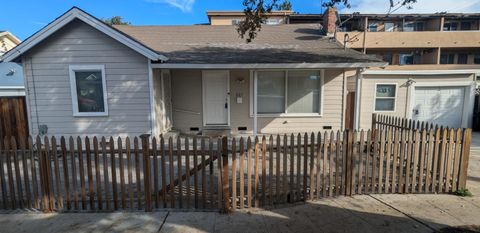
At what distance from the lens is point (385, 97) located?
12.0 meters

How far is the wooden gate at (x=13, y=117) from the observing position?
812 cm

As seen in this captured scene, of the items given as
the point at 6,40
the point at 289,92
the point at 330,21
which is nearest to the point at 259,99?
the point at 289,92

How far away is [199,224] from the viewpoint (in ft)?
11.4

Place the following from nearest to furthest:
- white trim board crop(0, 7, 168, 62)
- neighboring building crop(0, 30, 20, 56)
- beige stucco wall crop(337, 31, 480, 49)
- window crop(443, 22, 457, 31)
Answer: white trim board crop(0, 7, 168, 62) < neighboring building crop(0, 30, 20, 56) < beige stucco wall crop(337, 31, 480, 49) < window crop(443, 22, 457, 31)

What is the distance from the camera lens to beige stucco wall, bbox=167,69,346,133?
9.45m

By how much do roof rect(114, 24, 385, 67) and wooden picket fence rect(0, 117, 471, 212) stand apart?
12.0ft

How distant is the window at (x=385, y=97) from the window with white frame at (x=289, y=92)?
169 inches

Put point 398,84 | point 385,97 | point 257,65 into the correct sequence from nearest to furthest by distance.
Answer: point 257,65, point 398,84, point 385,97

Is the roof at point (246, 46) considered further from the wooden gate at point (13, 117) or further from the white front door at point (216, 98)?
the wooden gate at point (13, 117)

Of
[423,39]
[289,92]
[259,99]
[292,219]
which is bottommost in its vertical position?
[292,219]

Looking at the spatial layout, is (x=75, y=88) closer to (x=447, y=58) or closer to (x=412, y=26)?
(x=412, y=26)

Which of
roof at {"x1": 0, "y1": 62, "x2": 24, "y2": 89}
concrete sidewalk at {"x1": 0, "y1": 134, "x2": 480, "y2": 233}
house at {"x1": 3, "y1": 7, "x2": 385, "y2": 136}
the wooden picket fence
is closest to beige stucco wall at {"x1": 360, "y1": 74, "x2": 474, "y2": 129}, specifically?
house at {"x1": 3, "y1": 7, "x2": 385, "y2": 136}

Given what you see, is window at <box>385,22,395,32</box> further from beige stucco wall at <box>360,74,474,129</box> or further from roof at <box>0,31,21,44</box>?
roof at <box>0,31,21,44</box>

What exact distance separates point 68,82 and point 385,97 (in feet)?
41.0
